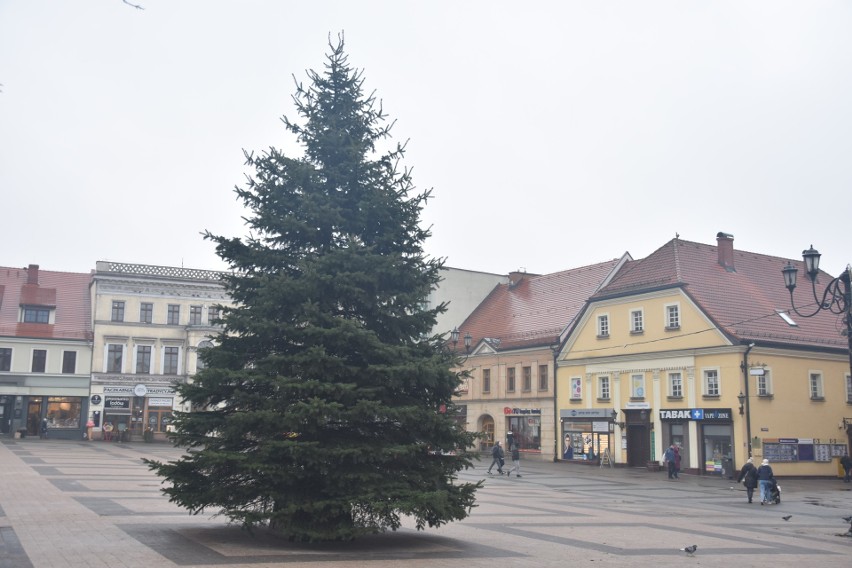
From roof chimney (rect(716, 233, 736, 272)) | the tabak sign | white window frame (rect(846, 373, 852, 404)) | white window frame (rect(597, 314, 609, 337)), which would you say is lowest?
the tabak sign

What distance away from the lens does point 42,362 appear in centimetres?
6219

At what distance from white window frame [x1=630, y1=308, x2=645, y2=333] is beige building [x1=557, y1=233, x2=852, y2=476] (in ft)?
0.24

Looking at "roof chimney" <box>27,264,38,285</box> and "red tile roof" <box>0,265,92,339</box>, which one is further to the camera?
"roof chimney" <box>27,264,38,285</box>

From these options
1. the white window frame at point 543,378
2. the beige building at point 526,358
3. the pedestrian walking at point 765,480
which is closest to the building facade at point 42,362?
the beige building at point 526,358

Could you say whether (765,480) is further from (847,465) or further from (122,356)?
(122,356)

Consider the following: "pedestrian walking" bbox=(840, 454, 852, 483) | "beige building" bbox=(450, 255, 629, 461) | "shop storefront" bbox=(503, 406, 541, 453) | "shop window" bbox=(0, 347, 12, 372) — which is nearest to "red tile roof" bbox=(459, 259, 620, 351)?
"beige building" bbox=(450, 255, 629, 461)

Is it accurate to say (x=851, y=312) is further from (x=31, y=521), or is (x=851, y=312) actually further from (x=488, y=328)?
(x=488, y=328)

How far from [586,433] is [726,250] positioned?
42.7 feet

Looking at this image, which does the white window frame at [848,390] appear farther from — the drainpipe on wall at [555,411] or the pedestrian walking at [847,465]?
the drainpipe on wall at [555,411]

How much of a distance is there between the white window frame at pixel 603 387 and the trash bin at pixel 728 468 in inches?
342

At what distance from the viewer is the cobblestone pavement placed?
525 inches

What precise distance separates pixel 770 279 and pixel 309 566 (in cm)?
4334

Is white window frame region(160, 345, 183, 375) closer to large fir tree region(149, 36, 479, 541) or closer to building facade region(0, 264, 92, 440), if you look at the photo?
building facade region(0, 264, 92, 440)

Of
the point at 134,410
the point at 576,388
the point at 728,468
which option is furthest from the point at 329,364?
the point at 134,410
